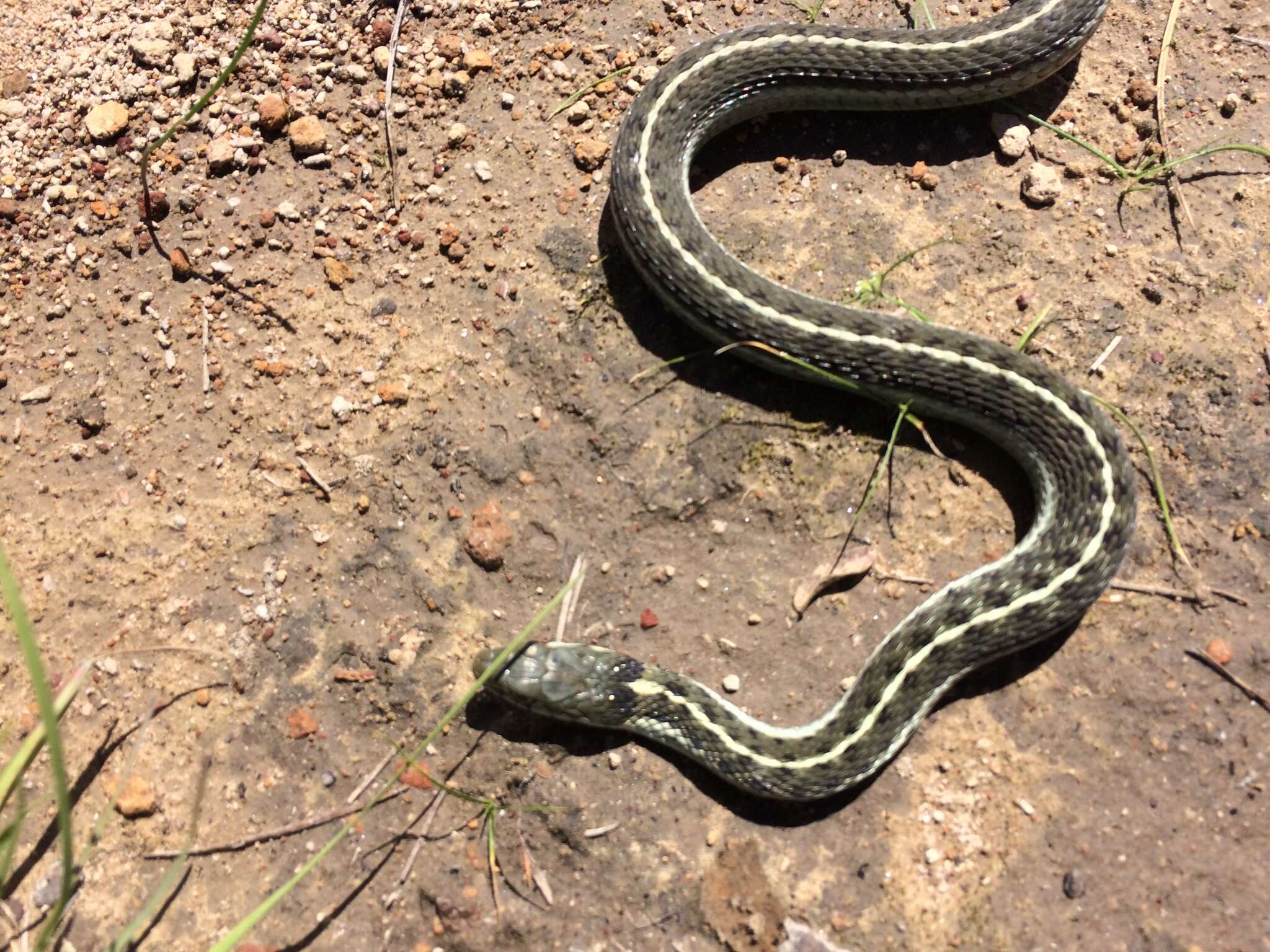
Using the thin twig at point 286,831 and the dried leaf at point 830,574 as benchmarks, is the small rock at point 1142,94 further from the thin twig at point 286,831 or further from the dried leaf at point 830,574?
the thin twig at point 286,831

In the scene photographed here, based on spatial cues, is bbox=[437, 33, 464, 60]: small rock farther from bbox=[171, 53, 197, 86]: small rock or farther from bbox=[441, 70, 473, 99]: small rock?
bbox=[171, 53, 197, 86]: small rock

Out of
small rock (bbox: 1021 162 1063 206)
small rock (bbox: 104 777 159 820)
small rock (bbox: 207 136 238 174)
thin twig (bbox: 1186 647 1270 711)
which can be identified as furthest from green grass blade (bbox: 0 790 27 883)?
small rock (bbox: 1021 162 1063 206)

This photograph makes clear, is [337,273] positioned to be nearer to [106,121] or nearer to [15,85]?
[106,121]

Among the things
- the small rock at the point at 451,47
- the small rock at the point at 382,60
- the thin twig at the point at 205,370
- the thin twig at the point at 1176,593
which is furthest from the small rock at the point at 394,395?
the thin twig at the point at 1176,593

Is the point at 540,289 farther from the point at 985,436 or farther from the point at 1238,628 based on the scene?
the point at 1238,628

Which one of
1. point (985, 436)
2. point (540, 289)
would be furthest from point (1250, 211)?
point (540, 289)

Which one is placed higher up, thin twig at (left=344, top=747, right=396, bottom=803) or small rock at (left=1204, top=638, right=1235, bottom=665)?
thin twig at (left=344, top=747, right=396, bottom=803)

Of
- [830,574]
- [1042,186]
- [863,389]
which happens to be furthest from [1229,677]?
[1042,186]
